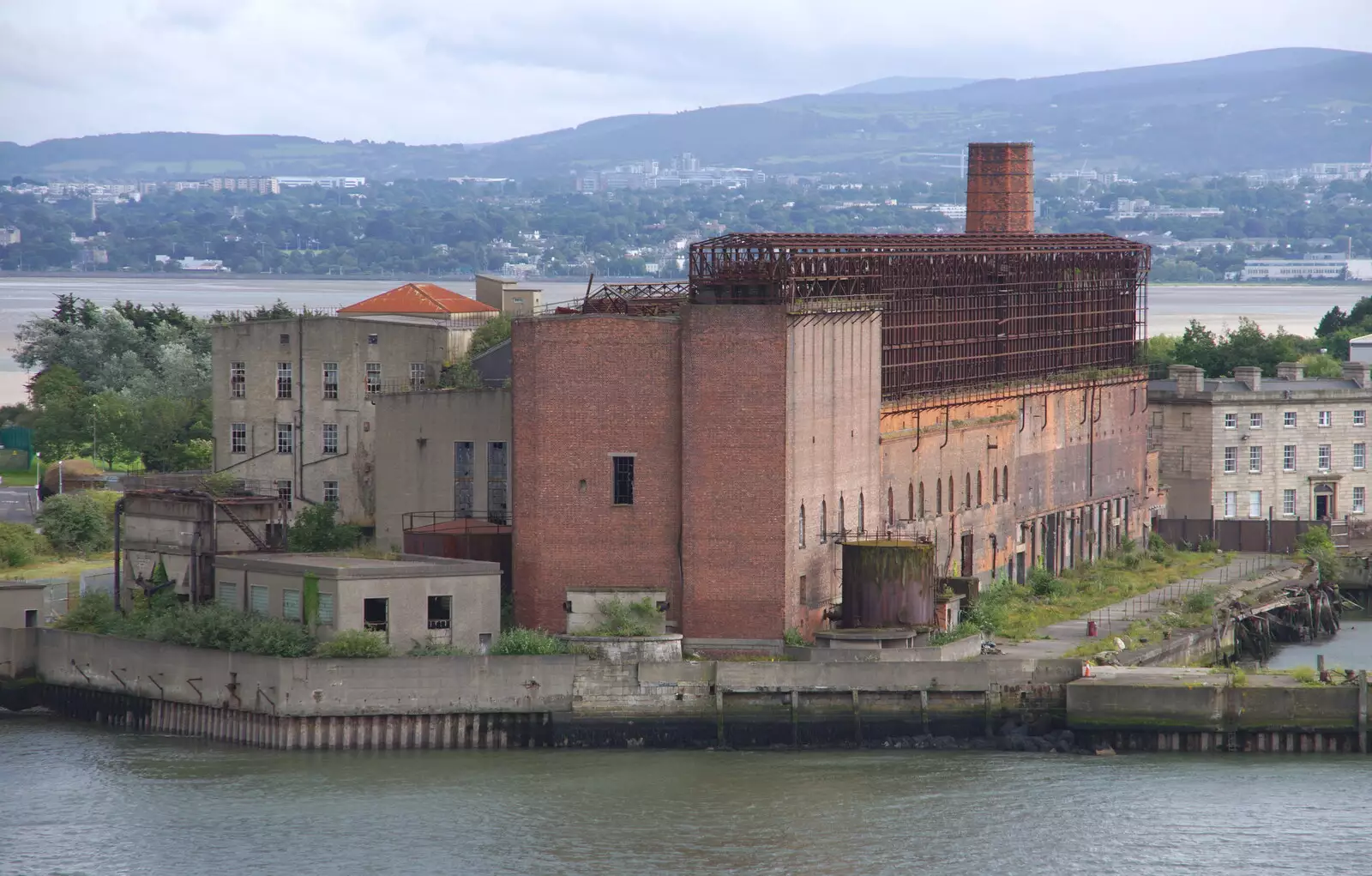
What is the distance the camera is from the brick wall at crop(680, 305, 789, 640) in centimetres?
6644

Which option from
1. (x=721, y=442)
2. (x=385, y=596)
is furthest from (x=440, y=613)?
(x=721, y=442)

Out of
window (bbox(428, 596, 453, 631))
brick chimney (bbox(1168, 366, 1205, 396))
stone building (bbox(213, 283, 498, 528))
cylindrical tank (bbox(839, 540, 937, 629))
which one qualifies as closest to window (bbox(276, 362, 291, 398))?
stone building (bbox(213, 283, 498, 528))

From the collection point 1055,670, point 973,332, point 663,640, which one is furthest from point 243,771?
point 973,332

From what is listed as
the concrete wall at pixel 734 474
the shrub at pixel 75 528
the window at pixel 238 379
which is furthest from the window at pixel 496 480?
the shrub at pixel 75 528

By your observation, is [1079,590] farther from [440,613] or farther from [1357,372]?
[1357,372]

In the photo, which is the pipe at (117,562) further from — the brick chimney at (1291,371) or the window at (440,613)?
the brick chimney at (1291,371)

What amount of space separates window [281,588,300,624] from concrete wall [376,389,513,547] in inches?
384

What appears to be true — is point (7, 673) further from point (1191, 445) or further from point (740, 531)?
point (1191, 445)

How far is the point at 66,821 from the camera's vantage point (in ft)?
185

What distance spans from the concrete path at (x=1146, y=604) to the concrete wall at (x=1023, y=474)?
4.82 meters

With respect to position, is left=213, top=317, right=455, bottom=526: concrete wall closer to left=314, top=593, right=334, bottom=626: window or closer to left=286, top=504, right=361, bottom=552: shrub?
left=286, top=504, right=361, bottom=552: shrub

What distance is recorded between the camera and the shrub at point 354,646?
62.4 metres

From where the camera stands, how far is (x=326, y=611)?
2494 inches

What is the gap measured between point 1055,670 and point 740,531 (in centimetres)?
921
